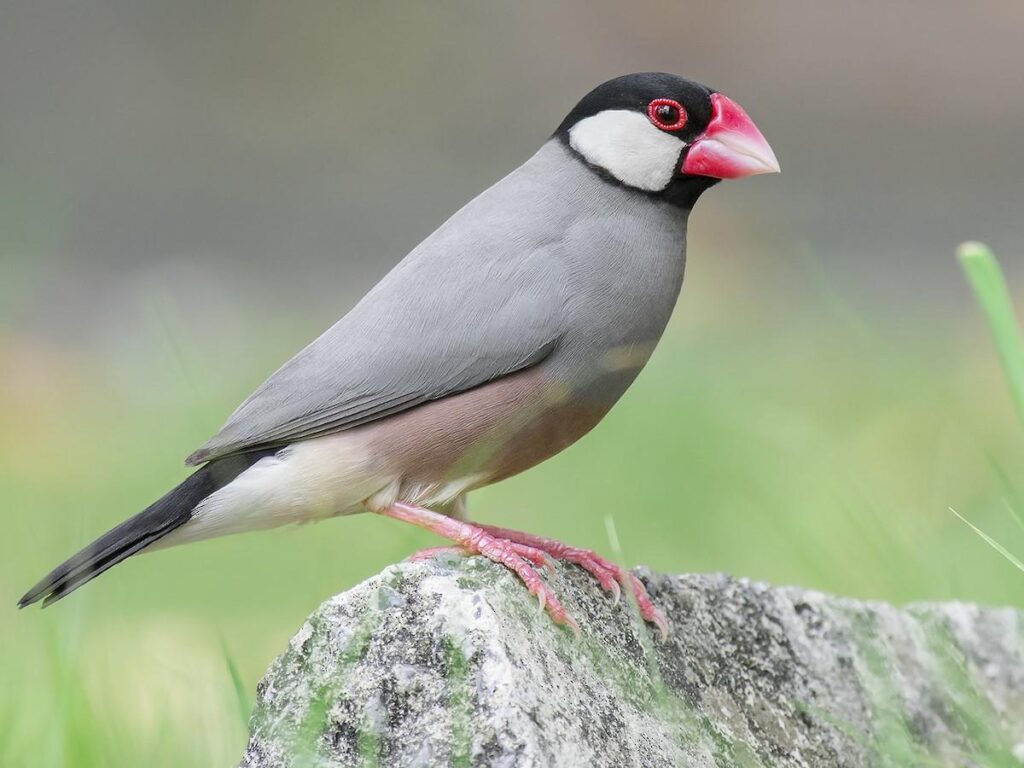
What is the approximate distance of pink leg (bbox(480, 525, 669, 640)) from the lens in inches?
69.2

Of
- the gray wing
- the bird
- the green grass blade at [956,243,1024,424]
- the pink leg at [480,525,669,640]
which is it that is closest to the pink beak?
the bird

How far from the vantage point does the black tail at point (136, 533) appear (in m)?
1.94

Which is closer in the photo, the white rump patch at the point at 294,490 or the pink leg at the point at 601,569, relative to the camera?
the pink leg at the point at 601,569

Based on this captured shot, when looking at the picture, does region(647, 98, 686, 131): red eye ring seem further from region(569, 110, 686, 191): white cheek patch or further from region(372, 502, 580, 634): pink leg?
region(372, 502, 580, 634): pink leg

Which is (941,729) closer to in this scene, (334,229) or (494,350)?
(494,350)

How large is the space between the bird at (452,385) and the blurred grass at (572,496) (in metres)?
0.14

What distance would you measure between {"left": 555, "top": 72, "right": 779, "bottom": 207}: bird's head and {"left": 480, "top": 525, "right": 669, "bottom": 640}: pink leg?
624mm

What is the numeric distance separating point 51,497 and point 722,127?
2.34 meters

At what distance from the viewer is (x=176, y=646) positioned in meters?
2.66

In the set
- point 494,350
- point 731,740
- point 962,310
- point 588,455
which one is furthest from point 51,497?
point 962,310

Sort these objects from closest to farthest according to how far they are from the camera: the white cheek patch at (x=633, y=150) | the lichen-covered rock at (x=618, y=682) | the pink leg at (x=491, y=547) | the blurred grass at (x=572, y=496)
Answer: the lichen-covered rock at (x=618, y=682) → the pink leg at (x=491, y=547) → the blurred grass at (x=572, y=496) → the white cheek patch at (x=633, y=150)

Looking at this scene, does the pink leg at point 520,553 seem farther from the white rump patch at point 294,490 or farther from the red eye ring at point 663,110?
the red eye ring at point 663,110

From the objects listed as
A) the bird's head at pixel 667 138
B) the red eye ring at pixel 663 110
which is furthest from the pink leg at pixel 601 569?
the red eye ring at pixel 663 110

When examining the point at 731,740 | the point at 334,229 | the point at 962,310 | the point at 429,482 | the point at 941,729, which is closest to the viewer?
the point at 731,740
